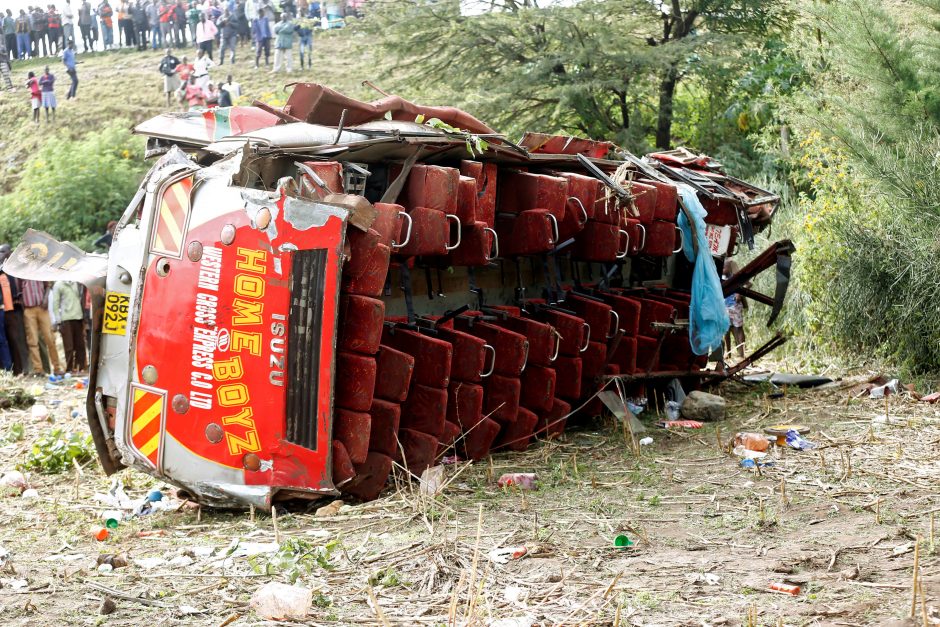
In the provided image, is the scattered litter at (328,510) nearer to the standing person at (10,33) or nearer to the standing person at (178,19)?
the standing person at (178,19)

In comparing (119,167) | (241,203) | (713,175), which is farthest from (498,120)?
(241,203)

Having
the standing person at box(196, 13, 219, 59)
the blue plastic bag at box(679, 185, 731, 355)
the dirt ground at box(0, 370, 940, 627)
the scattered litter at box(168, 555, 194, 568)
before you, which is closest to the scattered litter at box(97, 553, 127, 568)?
the dirt ground at box(0, 370, 940, 627)

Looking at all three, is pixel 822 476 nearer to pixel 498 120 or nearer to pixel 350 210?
pixel 350 210

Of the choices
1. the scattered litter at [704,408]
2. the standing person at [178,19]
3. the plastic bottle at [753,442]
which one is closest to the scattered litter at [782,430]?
the plastic bottle at [753,442]

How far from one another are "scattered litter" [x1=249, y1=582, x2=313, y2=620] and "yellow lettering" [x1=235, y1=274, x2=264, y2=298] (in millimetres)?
1933

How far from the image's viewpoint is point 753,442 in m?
7.21

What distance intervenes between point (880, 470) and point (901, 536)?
1.65 meters

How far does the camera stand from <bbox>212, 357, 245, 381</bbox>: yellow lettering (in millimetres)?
5613

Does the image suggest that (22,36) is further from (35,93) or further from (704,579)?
(704,579)

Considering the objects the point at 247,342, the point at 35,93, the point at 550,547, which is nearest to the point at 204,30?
the point at 35,93

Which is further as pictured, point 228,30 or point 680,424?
point 228,30

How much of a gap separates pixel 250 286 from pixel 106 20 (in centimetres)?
3546

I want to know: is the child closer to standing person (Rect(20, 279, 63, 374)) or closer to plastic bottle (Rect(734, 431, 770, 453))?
standing person (Rect(20, 279, 63, 374))

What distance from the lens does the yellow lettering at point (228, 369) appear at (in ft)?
18.4
